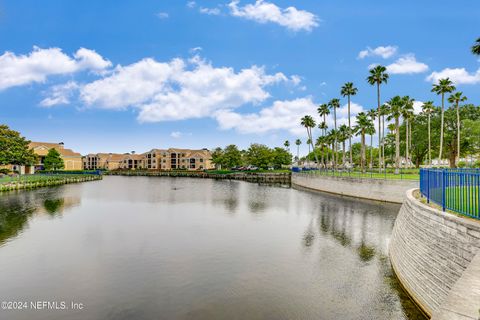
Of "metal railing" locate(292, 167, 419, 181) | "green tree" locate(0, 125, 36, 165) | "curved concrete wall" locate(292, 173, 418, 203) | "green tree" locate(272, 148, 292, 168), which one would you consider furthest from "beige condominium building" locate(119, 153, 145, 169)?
"metal railing" locate(292, 167, 419, 181)

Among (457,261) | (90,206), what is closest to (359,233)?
(457,261)

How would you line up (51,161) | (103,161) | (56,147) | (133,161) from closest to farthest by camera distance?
(51,161), (56,147), (133,161), (103,161)

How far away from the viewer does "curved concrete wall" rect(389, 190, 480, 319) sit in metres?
6.74

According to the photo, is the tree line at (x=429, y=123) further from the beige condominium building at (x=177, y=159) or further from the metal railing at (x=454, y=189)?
the beige condominium building at (x=177, y=159)

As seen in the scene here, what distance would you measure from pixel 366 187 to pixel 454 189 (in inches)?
1409

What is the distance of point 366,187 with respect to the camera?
45.4m

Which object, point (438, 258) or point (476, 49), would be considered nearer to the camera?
point (438, 258)

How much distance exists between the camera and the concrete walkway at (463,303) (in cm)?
581

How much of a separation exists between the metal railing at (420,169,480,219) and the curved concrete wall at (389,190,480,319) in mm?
774

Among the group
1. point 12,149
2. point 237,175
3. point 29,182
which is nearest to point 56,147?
point 12,149

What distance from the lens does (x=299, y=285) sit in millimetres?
14133

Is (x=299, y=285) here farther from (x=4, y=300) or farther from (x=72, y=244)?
(x=72, y=244)

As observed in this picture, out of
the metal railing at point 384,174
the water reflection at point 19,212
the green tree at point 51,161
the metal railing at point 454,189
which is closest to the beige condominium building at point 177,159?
the green tree at point 51,161

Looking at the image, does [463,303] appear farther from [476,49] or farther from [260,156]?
[260,156]
